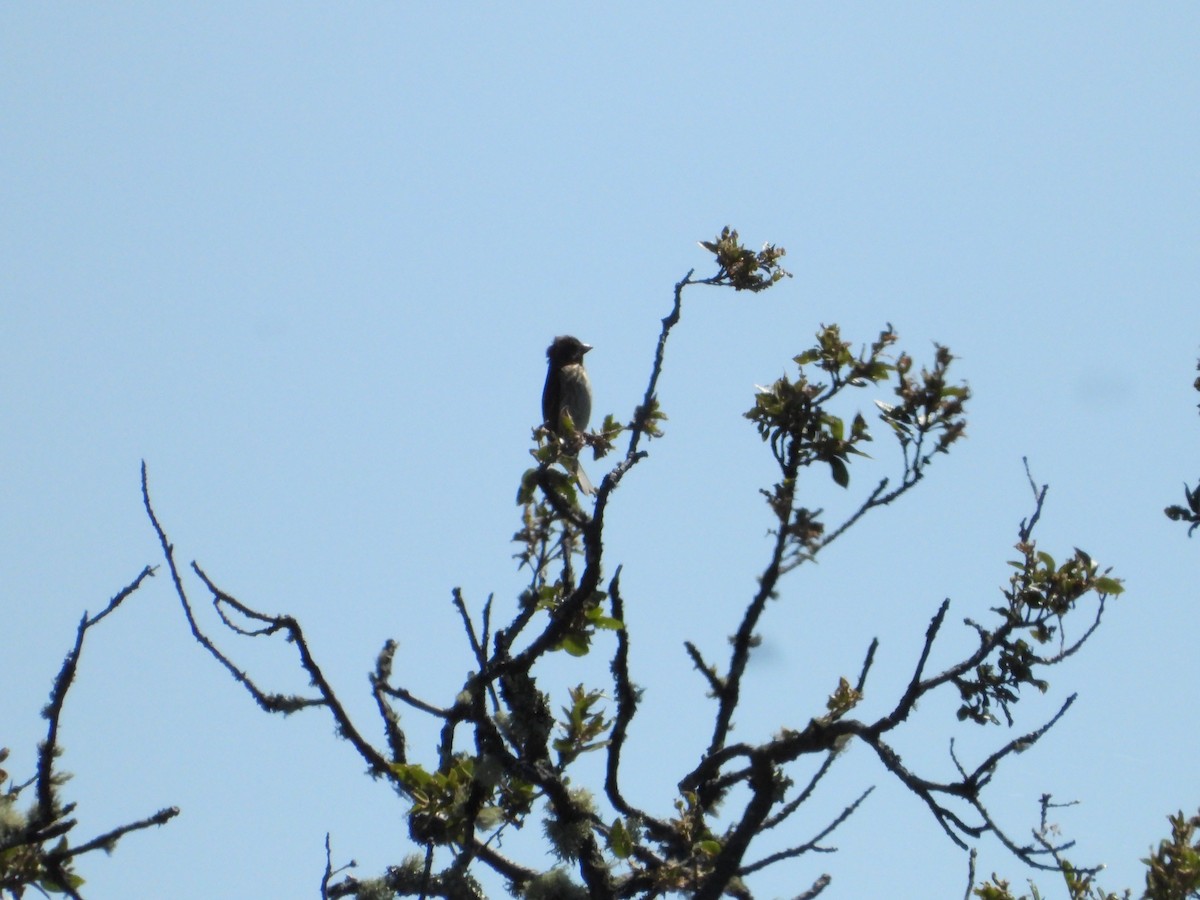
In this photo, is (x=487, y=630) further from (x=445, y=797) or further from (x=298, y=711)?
(x=298, y=711)

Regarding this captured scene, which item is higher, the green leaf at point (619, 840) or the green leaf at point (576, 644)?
the green leaf at point (576, 644)

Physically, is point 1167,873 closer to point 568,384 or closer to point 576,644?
point 576,644

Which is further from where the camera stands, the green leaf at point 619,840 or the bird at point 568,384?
the bird at point 568,384

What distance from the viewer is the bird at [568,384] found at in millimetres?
12461

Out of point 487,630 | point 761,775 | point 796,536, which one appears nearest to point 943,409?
point 796,536

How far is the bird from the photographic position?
12.5 m

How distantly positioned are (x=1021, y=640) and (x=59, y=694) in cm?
332

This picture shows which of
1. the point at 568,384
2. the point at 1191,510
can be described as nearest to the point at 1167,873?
the point at 1191,510

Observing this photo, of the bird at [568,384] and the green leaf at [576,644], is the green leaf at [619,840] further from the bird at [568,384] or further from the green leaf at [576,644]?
the bird at [568,384]

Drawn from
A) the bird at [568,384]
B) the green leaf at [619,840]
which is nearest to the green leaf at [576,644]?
the green leaf at [619,840]

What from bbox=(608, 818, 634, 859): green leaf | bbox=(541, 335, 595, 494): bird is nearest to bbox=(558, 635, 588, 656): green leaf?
bbox=(608, 818, 634, 859): green leaf

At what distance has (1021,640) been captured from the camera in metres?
5.00


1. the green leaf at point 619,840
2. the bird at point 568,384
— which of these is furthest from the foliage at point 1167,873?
the bird at point 568,384

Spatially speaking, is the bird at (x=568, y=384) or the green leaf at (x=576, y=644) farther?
the bird at (x=568, y=384)
